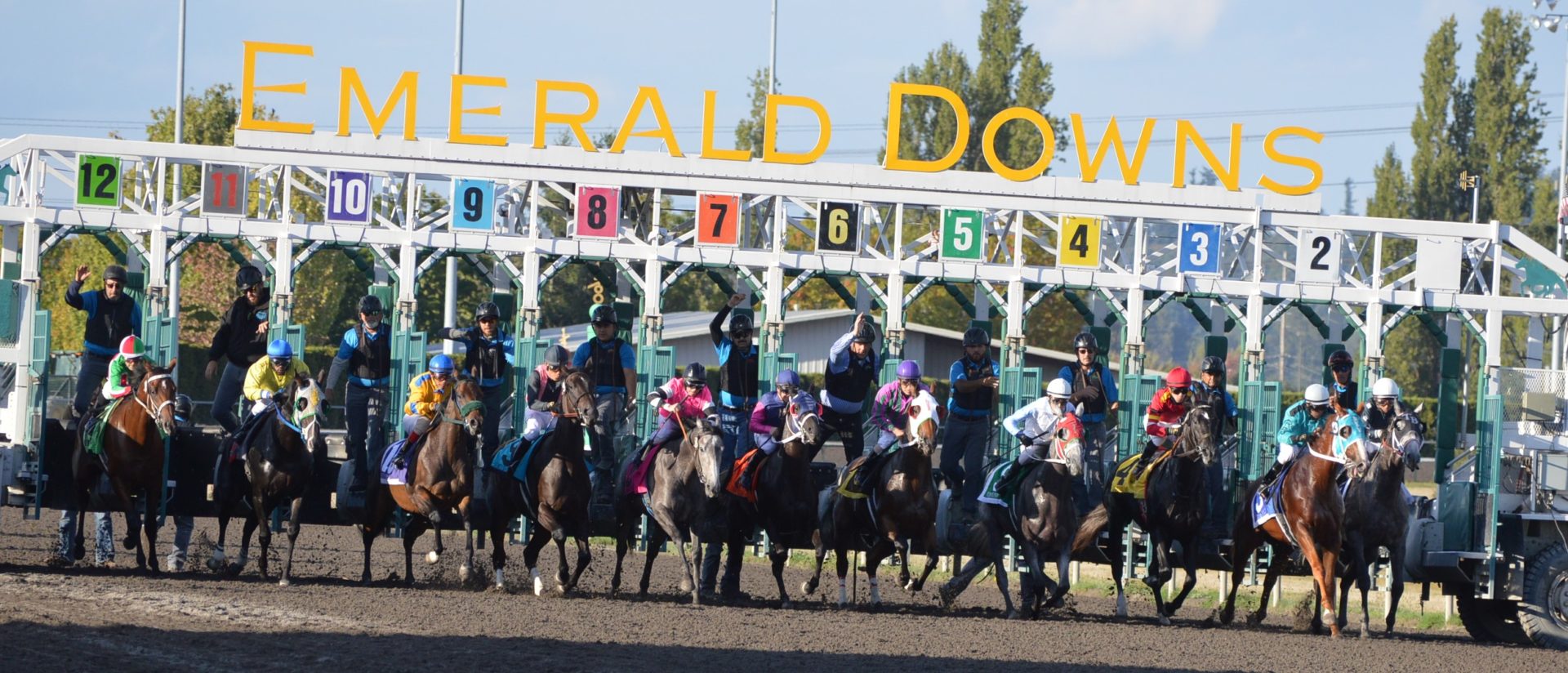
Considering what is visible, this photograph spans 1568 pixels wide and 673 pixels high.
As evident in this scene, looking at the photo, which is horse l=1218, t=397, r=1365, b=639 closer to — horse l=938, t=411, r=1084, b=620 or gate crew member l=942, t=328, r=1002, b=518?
horse l=938, t=411, r=1084, b=620

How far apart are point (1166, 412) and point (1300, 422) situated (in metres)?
0.99

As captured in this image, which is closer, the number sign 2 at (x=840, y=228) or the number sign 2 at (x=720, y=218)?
the number sign 2 at (x=720, y=218)

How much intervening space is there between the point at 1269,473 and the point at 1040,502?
6.06 feet

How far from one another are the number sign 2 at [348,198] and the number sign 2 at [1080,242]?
273 inches

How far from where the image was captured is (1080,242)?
61.3 ft

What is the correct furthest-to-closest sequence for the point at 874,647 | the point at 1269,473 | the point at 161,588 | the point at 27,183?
the point at 27,183 < the point at 1269,473 < the point at 161,588 < the point at 874,647

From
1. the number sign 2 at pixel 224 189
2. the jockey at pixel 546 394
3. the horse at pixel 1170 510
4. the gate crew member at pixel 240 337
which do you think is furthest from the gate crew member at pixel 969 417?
the number sign 2 at pixel 224 189

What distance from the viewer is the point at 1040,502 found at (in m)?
13.5

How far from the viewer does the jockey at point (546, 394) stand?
13.7 metres

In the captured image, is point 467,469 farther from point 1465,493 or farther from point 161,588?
point 1465,493

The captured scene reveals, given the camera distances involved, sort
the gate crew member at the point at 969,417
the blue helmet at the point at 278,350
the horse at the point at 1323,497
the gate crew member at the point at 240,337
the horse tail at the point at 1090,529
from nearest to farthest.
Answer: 1. the horse at the point at 1323,497
2. the blue helmet at the point at 278,350
3. the horse tail at the point at 1090,529
4. the gate crew member at the point at 969,417
5. the gate crew member at the point at 240,337

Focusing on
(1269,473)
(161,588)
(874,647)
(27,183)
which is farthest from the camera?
(27,183)

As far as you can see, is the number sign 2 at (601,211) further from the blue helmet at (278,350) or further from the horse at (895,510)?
the horse at (895,510)

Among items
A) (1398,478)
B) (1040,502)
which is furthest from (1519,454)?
(1040,502)
